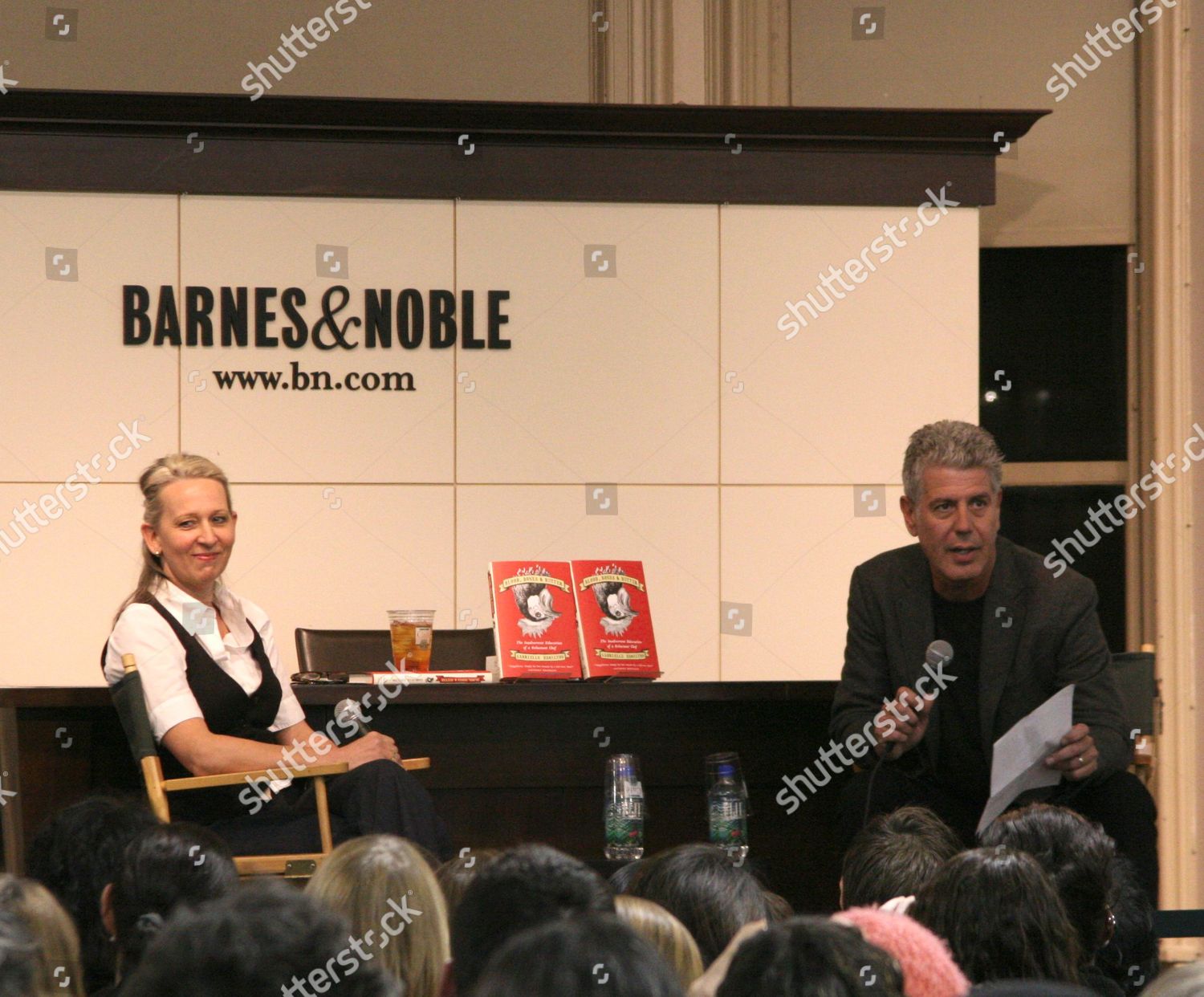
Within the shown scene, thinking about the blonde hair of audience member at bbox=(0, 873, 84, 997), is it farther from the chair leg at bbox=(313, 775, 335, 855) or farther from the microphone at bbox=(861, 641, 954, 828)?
the microphone at bbox=(861, 641, 954, 828)

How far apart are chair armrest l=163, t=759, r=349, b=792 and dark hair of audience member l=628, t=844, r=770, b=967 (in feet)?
4.37

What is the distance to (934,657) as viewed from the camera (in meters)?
3.27

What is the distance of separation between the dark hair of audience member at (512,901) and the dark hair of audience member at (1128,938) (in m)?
1.06

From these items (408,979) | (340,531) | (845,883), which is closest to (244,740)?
(845,883)

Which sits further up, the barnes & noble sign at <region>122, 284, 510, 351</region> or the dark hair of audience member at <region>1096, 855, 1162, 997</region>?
the barnes & noble sign at <region>122, 284, 510, 351</region>

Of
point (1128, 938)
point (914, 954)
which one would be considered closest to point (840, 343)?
point (1128, 938)

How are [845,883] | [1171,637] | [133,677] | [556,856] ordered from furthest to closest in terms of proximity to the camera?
[1171,637]
[133,677]
[845,883]
[556,856]

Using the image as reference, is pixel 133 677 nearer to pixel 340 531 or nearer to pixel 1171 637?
pixel 340 531

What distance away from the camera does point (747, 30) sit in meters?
6.45

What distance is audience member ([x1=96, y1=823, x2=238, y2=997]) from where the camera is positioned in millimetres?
1966

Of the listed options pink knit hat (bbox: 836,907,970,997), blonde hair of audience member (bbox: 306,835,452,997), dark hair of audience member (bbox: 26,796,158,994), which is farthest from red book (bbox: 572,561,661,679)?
pink knit hat (bbox: 836,907,970,997)

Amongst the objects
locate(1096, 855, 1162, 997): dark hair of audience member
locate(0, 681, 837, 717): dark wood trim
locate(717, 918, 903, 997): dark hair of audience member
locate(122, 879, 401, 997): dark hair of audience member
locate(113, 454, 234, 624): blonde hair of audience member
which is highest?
locate(113, 454, 234, 624): blonde hair of audience member

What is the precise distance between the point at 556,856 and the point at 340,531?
3793 mm

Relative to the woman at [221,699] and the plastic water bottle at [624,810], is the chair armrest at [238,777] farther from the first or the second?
the plastic water bottle at [624,810]
